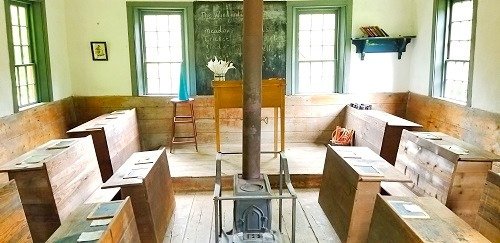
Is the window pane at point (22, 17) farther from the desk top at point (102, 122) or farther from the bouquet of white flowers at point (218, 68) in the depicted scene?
the bouquet of white flowers at point (218, 68)

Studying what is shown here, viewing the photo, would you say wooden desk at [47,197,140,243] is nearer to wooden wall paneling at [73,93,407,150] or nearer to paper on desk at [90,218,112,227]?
paper on desk at [90,218,112,227]

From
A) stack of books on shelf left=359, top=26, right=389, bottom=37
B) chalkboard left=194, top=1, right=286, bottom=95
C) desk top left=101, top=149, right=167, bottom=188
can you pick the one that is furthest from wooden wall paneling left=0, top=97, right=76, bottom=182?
stack of books on shelf left=359, top=26, right=389, bottom=37

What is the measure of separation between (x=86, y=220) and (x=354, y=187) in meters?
2.09

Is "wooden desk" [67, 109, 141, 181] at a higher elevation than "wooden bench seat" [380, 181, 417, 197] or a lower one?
higher

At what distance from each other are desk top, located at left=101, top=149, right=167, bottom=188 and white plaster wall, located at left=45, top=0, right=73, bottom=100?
231 cm

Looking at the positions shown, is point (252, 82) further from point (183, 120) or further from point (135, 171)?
point (183, 120)

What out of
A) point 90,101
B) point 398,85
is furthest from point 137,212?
point 398,85

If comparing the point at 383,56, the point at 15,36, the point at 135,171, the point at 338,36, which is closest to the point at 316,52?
the point at 338,36

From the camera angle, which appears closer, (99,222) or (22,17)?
(99,222)

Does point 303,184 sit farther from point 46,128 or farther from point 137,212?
point 46,128

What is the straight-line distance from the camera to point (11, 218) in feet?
8.70

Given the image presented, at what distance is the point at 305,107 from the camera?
265 inches

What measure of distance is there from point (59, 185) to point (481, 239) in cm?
310

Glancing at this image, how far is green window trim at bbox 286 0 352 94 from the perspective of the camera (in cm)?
647
